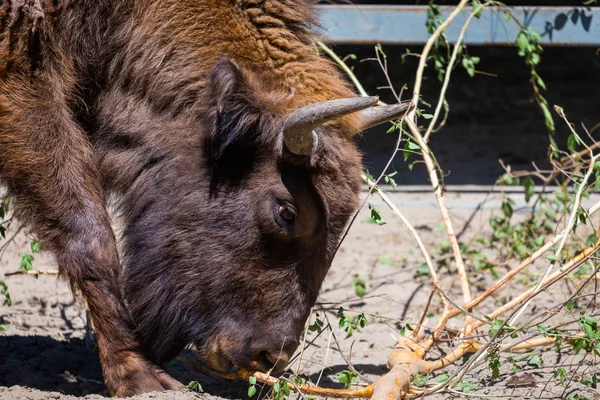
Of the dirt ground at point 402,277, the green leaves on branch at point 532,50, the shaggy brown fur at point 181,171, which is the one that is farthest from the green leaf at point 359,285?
the shaggy brown fur at point 181,171

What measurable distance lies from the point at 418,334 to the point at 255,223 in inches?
50.1

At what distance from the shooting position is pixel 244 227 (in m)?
4.00

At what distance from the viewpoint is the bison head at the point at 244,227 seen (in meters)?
3.91

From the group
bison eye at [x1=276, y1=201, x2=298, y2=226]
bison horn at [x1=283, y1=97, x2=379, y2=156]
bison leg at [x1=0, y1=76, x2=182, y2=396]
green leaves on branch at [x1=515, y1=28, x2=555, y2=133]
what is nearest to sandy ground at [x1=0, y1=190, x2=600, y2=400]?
bison leg at [x1=0, y1=76, x2=182, y2=396]

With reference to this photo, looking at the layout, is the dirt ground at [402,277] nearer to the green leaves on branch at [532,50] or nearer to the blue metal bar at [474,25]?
the blue metal bar at [474,25]

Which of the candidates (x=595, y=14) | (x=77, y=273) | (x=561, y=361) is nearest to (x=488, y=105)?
(x=595, y=14)

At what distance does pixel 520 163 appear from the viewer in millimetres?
7750

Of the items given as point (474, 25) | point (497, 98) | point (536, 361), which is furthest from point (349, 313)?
point (497, 98)

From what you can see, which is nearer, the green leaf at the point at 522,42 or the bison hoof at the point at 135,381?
the bison hoof at the point at 135,381

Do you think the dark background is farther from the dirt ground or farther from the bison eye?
the bison eye

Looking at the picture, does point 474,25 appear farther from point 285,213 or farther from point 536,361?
point 285,213

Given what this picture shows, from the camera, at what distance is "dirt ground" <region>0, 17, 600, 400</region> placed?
4340mm

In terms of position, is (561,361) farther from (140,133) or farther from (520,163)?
(520,163)

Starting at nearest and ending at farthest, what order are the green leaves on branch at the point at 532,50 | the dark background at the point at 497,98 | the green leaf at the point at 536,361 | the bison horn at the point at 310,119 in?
the bison horn at the point at 310,119 → the green leaf at the point at 536,361 → the green leaves on branch at the point at 532,50 → the dark background at the point at 497,98
